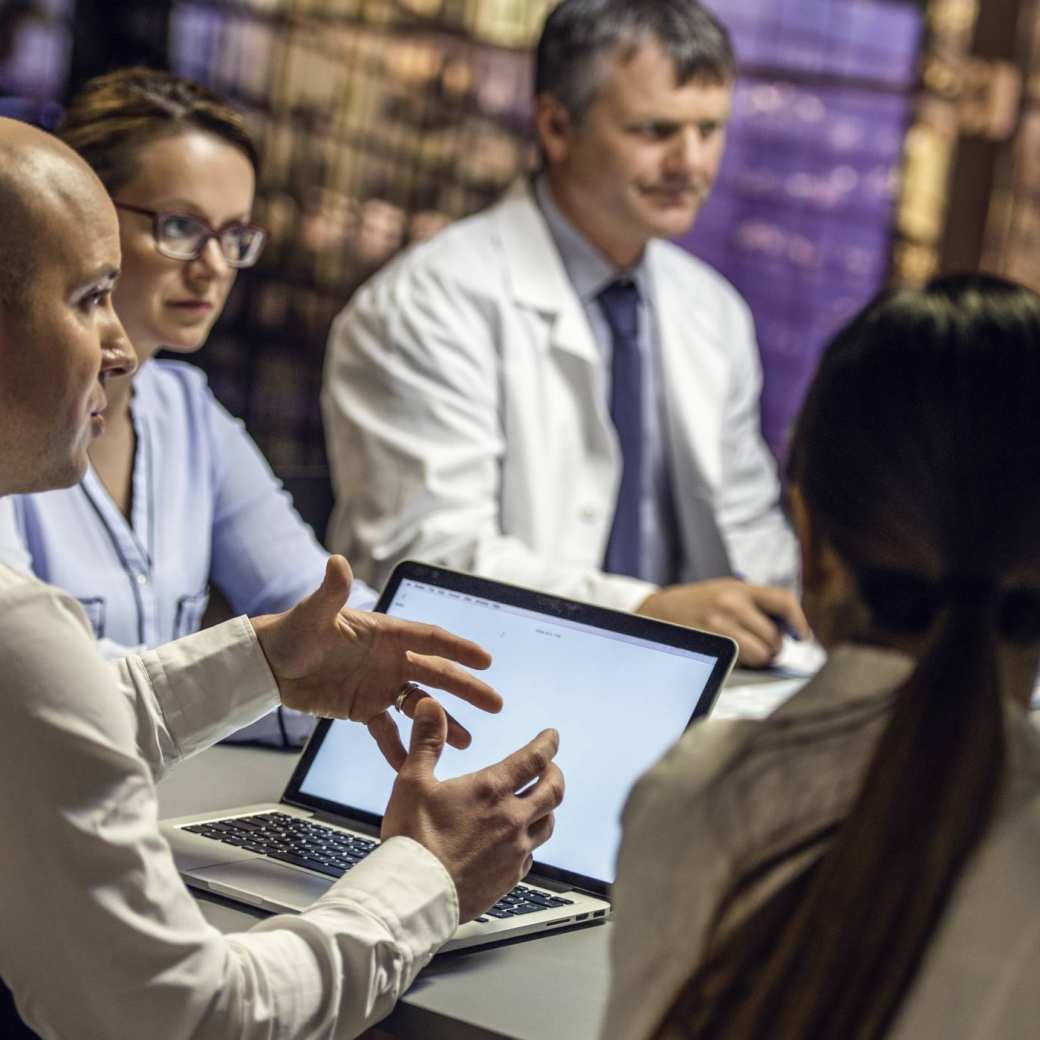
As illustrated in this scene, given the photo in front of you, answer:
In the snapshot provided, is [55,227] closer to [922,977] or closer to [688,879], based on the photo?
[688,879]

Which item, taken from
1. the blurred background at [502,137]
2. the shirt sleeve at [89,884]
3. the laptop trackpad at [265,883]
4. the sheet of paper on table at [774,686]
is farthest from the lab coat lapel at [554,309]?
the shirt sleeve at [89,884]

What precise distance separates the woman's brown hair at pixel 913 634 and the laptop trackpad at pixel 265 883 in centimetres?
40

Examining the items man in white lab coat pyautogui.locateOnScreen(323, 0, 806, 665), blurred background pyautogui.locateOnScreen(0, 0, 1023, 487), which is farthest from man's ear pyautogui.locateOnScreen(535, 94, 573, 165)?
blurred background pyautogui.locateOnScreen(0, 0, 1023, 487)

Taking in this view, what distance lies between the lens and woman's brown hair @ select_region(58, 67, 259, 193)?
5.68 ft

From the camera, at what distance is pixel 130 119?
1733 millimetres

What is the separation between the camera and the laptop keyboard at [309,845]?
1.14 m

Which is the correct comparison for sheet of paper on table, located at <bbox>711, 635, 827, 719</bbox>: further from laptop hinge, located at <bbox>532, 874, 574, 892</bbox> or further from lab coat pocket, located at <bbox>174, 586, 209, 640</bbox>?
lab coat pocket, located at <bbox>174, 586, 209, 640</bbox>

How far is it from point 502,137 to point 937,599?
2722 millimetres

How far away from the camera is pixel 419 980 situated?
1.02 metres

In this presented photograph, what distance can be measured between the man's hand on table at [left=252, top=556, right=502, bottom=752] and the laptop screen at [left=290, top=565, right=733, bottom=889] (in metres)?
0.06

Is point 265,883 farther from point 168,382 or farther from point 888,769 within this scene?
point 168,382

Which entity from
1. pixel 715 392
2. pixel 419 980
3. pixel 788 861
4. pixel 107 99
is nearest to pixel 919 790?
pixel 788 861

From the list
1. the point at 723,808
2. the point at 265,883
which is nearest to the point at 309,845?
the point at 265,883

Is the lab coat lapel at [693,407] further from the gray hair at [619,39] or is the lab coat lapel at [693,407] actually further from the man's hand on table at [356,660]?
the man's hand on table at [356,660]
